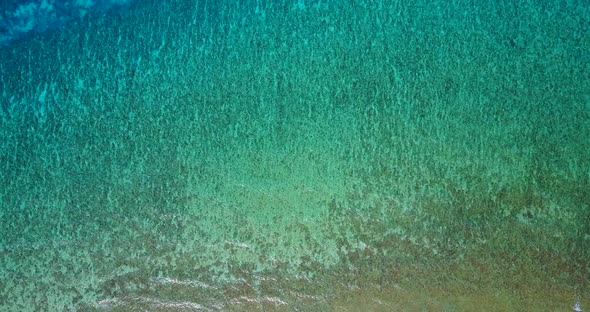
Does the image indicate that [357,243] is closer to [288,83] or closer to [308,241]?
[308,241]

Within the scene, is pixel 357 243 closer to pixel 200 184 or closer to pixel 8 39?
pixel 200 184

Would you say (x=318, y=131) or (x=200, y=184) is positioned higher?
(x=318, y=131)

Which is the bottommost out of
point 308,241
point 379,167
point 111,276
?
point 111,276

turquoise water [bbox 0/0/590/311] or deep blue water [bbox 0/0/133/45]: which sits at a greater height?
deep blue water [bbox 0/0/133/45]

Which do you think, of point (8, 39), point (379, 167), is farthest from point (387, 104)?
point (8, 39)

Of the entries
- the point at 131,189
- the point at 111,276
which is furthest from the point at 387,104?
the point at 111,276

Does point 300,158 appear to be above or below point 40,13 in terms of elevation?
below

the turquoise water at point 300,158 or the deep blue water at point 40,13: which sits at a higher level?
the deep blue water at point 40,13
